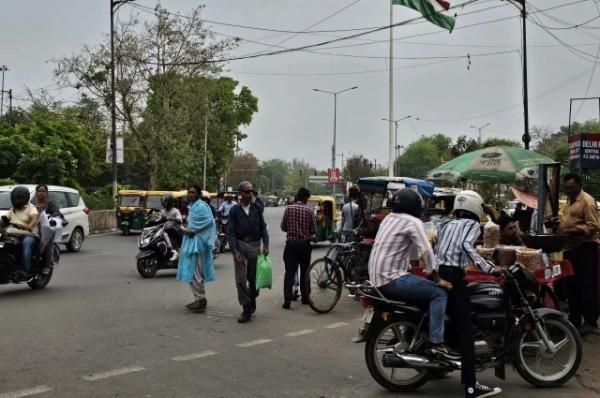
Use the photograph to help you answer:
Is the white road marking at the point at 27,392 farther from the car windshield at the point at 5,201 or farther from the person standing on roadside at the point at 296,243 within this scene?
the car windshield at the point at 5,201

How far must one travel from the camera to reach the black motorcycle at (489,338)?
5.54 metres

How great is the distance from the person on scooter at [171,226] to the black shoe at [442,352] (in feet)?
29.7

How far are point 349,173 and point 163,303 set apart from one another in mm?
71130

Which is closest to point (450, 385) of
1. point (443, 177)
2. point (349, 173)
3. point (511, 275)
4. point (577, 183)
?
point (511, 275)

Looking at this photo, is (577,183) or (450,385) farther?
(577,183)

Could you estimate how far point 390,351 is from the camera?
5559mm

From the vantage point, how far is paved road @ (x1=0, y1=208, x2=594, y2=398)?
564 cm

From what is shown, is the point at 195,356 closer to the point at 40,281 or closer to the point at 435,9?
the point at 40,281

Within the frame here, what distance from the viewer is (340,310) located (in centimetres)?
1006

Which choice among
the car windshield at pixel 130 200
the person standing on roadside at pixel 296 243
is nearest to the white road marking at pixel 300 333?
the person standing on roadside at pixel 296 243

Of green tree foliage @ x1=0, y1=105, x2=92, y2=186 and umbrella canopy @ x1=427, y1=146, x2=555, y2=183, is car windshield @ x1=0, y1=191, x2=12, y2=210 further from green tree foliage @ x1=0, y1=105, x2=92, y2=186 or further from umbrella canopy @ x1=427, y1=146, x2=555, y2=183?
green tree foliage @ x1=0, y1=105, x2=92, y2=186

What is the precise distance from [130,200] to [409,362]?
910 inches

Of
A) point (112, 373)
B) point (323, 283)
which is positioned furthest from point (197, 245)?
point (112, 373)

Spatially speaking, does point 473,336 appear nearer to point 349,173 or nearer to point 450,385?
point 450,385
